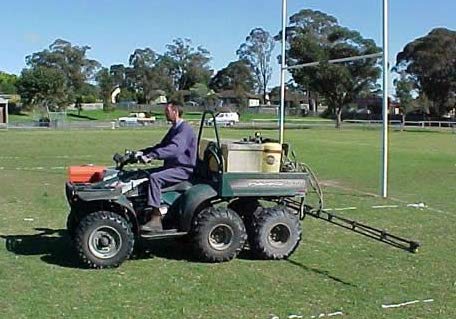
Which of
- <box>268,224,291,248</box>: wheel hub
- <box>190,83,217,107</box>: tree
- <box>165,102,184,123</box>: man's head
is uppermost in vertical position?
<box>190,83,217,107</box>: tree

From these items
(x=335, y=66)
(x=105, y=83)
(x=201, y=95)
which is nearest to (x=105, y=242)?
(x=335, y=66)

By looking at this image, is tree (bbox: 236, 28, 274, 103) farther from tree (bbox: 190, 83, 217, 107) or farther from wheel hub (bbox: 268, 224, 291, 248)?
wheel hub (bbox: 268, 224, 291, 248)

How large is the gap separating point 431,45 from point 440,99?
6306 mm

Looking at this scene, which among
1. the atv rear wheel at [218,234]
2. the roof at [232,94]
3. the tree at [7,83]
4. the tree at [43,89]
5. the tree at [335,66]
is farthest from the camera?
the roof at [232,94]

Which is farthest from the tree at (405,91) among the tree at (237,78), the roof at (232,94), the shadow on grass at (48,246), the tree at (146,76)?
the shadow on grass at (48,246)

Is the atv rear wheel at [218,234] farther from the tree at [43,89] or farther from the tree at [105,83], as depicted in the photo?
the tree at [105,83]

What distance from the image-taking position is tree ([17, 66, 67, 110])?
99.2 m

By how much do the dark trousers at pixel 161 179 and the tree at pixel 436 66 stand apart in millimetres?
81834

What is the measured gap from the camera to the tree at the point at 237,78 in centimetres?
12625

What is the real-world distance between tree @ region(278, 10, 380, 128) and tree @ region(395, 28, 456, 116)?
16.5 metres

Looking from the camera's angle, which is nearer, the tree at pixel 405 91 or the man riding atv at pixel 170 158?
the man riding atv at pixel 170 158

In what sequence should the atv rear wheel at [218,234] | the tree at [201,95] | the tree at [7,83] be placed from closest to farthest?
the atv rear wheel at [218,234] < the tree at [201,95] < the tree at [7,83]

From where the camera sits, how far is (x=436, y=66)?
290 ft

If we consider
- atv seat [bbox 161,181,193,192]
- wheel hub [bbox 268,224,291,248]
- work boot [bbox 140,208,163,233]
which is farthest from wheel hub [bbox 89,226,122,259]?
wheel hub [bbox 268,224,291,248]
